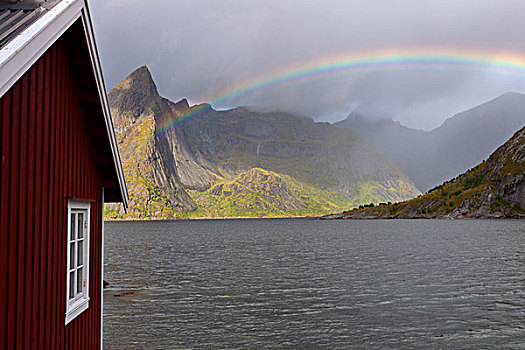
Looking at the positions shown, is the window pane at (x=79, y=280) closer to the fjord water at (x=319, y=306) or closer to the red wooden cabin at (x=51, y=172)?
the red wooden cabin at (x=51, y=172)

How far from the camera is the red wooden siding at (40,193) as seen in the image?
752cm

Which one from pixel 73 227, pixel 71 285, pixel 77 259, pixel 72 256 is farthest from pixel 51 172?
pixel 71 285

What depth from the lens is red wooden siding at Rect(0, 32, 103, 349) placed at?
752 centimetres

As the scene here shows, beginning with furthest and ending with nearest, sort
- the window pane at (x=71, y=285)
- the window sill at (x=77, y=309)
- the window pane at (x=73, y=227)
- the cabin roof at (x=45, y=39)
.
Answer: the window pane at (x=71, y=285) < the window pane at (x=73, y=227) < the window sill at (x=77, y=309) < the cabin roof at (x=45, y=39)

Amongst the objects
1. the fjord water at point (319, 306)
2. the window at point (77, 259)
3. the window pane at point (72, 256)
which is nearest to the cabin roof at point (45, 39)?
the window at point (77, 259)

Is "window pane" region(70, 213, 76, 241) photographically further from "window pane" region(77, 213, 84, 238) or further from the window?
"window pane" region(77, 213, 84, 238)

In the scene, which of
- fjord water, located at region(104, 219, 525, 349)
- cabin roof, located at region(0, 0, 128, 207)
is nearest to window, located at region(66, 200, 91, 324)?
cabin roof, located at region(0, 0, 128, 207)

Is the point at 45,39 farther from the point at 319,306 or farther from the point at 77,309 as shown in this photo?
the point at 319,306

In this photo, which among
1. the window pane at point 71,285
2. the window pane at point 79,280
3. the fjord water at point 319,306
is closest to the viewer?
the window pane at point 71,285

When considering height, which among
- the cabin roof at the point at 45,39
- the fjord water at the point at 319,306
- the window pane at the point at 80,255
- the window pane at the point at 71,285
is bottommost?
the fjord water at the point at 319,306

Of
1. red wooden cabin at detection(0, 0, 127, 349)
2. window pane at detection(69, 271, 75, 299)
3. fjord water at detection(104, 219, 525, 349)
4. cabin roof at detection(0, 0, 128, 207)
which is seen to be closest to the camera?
cabin roof at detection(0, 0, 128, 207)

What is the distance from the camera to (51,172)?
9422 mm

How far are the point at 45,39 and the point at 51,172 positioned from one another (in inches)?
112

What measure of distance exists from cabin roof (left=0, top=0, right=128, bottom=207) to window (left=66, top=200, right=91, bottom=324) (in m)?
2.28
